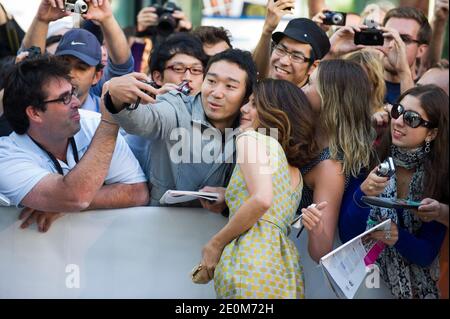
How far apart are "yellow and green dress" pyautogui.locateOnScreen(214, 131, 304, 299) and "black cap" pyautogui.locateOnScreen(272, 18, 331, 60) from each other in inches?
54.0

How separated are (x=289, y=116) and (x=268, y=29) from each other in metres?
1.45

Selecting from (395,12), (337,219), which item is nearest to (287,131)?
(337,219)

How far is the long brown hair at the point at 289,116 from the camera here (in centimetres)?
405

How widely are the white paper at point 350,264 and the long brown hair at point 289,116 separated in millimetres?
479

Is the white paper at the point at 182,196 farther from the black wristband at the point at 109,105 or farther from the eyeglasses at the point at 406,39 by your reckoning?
the eyeglasses at the point at 406,39

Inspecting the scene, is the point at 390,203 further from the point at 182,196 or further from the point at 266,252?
the point at 182,196

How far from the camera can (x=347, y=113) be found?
4.39 meters

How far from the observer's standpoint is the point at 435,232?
4094mm

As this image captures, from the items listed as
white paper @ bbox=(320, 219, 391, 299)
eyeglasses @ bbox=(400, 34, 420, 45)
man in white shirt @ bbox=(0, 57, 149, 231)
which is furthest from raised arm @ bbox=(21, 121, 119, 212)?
eyeglasses @ bbox=(400, 34, 420, 45)

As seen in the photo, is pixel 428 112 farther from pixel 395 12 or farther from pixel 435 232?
pixel 395 12

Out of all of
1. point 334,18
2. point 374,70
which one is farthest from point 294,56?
point 334,18

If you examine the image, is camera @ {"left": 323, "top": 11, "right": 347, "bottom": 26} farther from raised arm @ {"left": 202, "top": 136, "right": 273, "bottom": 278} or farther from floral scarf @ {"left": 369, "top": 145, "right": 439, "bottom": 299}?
raised arm @ {"left": 202, "top": 136, "right": 273, "bottom": 278}

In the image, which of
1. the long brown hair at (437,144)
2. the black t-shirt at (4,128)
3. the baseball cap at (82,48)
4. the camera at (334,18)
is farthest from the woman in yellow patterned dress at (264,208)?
the camera at (334,18)
